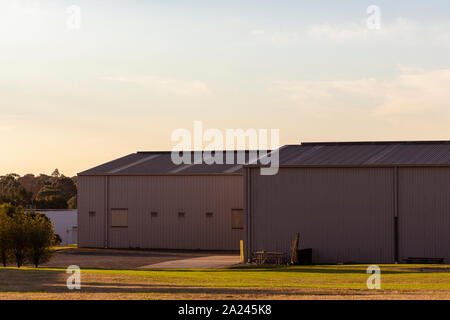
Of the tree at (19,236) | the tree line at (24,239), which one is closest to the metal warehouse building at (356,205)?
the tree line at (24,239)

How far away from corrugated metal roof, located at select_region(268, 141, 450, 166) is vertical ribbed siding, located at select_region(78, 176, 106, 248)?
14.5 metres

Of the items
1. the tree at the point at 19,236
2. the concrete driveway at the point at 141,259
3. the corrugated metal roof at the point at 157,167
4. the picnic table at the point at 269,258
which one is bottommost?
the concrete driveway at the point at 141,259

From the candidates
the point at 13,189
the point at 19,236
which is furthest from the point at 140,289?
the point at 13,189

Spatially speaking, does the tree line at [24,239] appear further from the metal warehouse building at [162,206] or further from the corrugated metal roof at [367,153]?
the metal warehouse building at [162,206]

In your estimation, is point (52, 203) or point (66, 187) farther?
point (66, 187)

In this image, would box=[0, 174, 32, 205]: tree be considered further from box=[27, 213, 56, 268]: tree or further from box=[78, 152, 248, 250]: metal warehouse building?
box=[27, 213, 56, 268]: tree

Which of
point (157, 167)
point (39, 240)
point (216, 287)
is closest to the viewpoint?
point (216, 287)

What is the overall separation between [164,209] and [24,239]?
14283 millimetres

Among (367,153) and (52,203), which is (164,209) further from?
(52,203)

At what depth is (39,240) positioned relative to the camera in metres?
37.8

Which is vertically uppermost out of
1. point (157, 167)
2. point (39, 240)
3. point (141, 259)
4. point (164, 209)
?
point (157, 167)

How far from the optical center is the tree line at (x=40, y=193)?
10844cm
